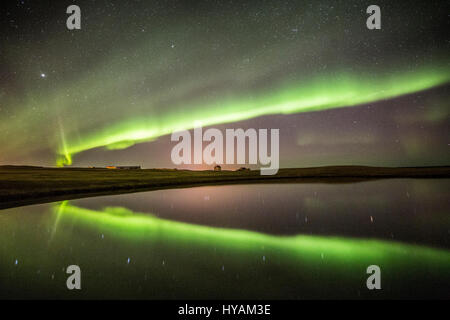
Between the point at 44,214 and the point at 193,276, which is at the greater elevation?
the point at 44,214

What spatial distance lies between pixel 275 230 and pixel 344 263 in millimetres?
3187

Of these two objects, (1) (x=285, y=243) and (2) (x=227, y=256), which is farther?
(1) (x=285, y=243)

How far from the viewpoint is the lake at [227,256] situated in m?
4.79

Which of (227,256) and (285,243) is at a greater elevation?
(285,243)

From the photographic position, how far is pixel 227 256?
6473mm

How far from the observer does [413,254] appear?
6344 mm

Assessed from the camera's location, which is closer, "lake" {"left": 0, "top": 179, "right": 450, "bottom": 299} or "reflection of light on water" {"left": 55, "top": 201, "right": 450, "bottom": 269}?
"lake" {"left": 0, "top": 179, "right": 450, "bottom": 299}

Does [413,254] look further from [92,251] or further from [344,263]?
[92,251]

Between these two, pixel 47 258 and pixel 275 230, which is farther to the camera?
pixel 275 230

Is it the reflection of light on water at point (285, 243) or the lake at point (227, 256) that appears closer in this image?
the lake at point (227, 256)

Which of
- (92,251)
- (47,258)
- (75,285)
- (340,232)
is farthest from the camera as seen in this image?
(340,232)

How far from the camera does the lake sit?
4.79 meters
